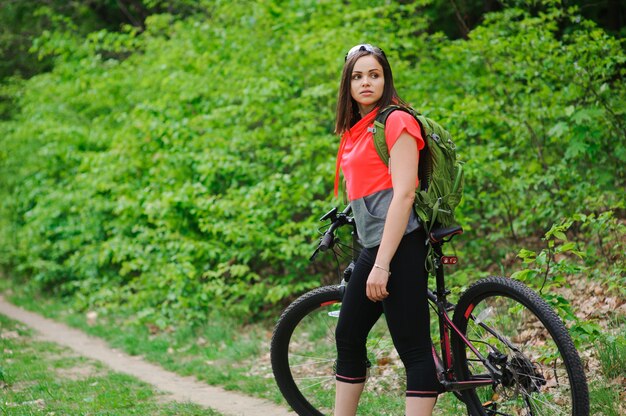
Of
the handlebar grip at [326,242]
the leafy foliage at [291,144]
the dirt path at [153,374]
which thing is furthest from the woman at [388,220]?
the leafy foliage at [291,144]

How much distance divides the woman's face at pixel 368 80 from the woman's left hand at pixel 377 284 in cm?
76

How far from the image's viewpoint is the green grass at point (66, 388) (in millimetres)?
Result: 4543

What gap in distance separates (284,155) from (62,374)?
3.02m

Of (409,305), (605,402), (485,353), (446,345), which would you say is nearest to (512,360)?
(485,353)

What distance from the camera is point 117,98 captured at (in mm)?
10586

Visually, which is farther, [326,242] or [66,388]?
[66,388]

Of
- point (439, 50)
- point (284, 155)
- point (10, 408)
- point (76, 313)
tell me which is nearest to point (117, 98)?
point (76, 313)

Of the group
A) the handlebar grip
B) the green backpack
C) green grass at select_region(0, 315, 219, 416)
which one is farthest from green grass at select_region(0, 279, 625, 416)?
the green backpack

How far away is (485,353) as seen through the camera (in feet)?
10.5

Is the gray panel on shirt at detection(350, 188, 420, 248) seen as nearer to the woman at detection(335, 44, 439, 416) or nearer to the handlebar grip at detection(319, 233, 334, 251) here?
the woman at detection(335, 44, 439, 416)

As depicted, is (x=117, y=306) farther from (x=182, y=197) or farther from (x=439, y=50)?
(x=439, y=50)

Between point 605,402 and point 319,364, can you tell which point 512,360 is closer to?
point 605,402

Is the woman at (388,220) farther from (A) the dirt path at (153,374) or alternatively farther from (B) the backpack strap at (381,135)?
(A) the dirt path at (153,374)

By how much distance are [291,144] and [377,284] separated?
165 inches
